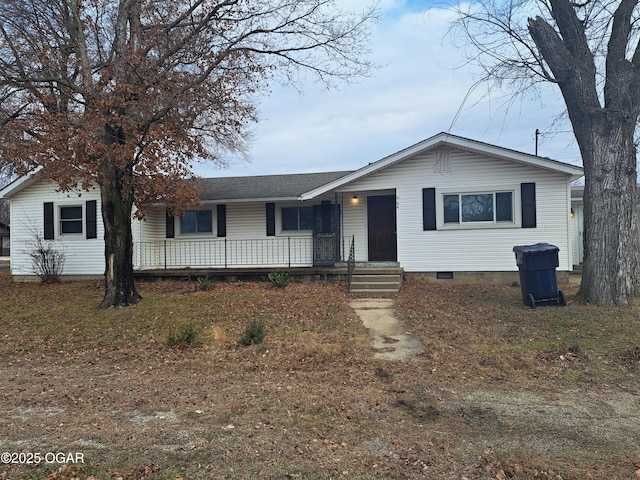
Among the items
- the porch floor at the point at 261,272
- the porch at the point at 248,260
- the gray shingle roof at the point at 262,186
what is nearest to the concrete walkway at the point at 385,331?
the porch floor at the point at 261,272

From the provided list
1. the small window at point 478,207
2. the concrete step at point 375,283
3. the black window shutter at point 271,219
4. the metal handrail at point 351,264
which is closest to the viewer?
the concrete step at point 375,283

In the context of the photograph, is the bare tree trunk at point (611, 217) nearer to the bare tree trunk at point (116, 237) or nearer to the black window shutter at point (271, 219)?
the black window shutter at point (271, 219)

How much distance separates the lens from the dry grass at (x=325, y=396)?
133 inches

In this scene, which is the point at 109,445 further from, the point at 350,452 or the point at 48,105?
the point at 48,105

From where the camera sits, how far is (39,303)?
38.1ft

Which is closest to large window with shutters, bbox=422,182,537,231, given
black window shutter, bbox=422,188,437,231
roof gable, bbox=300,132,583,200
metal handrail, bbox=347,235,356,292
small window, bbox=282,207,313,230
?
black window shutter, bbox=422,188,437,231

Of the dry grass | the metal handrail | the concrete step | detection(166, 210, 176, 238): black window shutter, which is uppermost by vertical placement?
detection(166, 210, 176, 238): black window shutter

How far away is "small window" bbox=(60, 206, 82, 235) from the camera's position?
16.6 m

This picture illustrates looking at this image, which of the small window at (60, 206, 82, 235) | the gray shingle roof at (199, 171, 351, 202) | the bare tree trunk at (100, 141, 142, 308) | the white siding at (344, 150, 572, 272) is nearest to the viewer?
the bare tree trunk at (100, 141, 142, 308)

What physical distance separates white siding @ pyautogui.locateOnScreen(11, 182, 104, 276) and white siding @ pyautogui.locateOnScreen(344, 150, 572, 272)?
9.71 m

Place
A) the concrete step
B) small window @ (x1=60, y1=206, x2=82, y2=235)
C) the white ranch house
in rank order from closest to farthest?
the concrete step < the white ranch house < small window @ (x1=60, y1=206, x2=82, y2=235)

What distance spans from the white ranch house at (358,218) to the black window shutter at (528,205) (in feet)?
0.09

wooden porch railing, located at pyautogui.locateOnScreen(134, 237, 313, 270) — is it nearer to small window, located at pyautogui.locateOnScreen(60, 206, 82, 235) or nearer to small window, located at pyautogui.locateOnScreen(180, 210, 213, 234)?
small window, located at pyautogui.locateOnScreen(180, 210, 213, 234)

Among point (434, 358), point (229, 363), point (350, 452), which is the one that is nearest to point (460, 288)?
point (434, 358)
